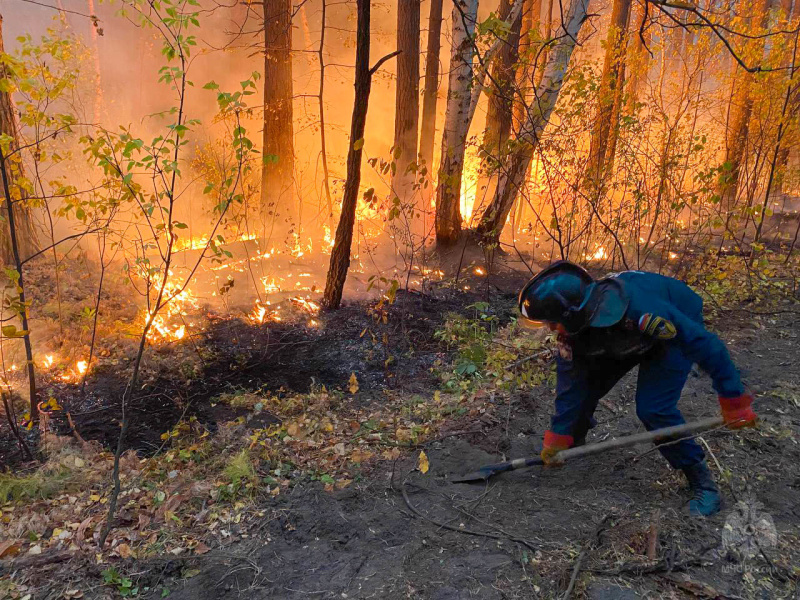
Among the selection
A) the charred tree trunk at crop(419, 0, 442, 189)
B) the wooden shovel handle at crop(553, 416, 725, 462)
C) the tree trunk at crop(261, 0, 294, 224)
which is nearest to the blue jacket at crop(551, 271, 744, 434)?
the wooden shovel handle at crop(553, 416, 725, 462)

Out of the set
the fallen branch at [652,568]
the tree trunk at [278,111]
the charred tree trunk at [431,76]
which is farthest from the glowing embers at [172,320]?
the charred tree trunk at [431,76]

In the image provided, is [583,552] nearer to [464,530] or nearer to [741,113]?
[464,530]

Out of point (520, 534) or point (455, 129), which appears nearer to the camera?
point (520, 534)

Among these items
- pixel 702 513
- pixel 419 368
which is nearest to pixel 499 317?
pixel 419 368

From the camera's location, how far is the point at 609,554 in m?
2.69

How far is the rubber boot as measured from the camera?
293 cm

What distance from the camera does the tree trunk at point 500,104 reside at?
22.3 ft

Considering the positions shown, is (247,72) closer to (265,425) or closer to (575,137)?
(575,137)

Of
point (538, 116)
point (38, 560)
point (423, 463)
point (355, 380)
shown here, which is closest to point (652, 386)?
point (423, 463)

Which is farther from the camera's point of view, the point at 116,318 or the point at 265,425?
the point at 116,318

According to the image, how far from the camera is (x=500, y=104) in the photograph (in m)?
7.25

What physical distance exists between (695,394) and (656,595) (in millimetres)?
2583

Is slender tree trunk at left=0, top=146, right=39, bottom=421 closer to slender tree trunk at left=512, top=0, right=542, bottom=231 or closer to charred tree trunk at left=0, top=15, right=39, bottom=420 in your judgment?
charred tree trunk at left=0, top=15, right=39, bottom=420

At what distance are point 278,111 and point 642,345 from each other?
931cm
